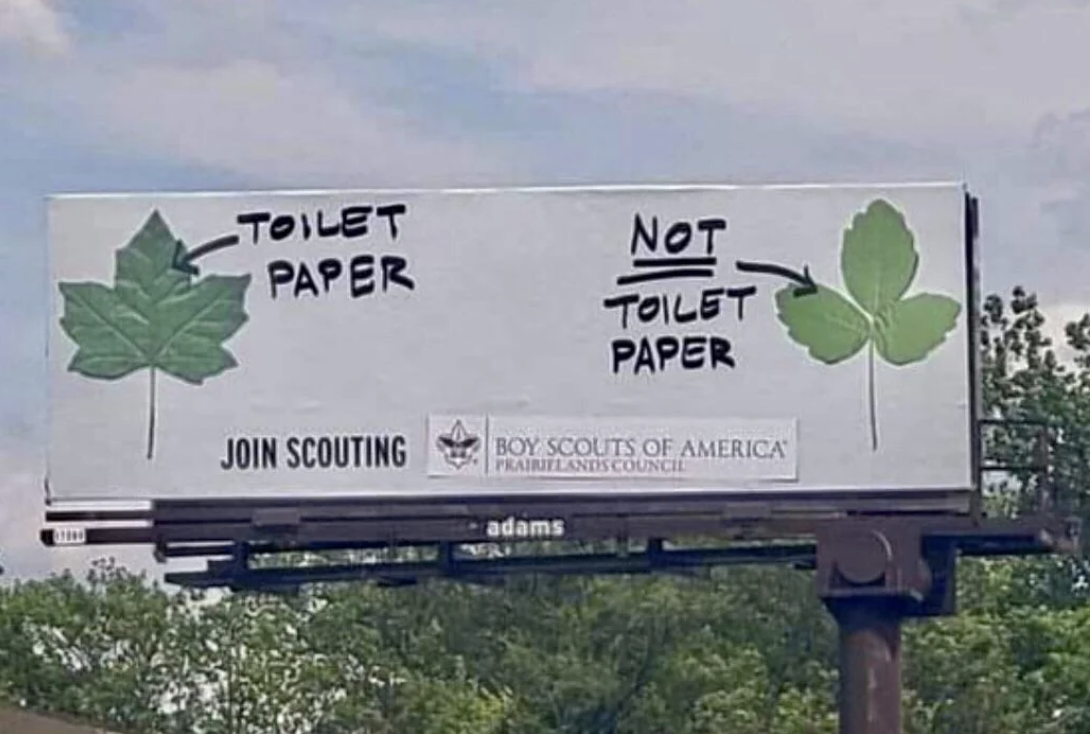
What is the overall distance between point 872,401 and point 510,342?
3256mm

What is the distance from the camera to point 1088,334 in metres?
67.8

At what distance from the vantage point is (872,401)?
91.4 feet

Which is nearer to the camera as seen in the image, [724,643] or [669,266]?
[669,266]

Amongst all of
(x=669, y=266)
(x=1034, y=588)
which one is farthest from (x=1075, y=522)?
(x=1034, y=588)

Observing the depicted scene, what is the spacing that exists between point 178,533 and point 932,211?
7.23 metres

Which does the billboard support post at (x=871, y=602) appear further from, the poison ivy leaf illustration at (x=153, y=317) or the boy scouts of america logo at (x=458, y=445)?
the poison ivy leaf illustration at (x=153, y=317)

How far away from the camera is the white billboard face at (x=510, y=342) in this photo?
27.8 metres

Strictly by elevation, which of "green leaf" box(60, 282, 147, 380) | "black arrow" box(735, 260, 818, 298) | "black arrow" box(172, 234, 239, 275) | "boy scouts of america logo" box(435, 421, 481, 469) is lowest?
"boy scouts of america logo" box(435, 421, 481, 469)

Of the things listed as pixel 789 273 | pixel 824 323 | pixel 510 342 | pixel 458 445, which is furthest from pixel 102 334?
pixel 824 323

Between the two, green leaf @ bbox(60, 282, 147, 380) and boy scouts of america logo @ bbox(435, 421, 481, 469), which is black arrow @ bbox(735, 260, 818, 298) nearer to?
boy scouts of america logo @ bbox(435, 421, 481, 469)

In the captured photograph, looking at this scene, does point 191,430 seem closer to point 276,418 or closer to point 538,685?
point 276,418

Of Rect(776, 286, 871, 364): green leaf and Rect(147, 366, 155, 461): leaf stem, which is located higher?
Rect(776, 286, 871, 364): green leaf

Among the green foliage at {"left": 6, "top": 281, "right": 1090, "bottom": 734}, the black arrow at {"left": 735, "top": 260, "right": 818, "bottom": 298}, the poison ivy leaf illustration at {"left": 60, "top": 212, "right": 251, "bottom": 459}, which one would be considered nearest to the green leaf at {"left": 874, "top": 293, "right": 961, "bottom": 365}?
the black arrow at {"left": 735, "top": 260, "right": 818, "bottom": 298}

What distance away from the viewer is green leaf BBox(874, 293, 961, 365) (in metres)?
27.7
